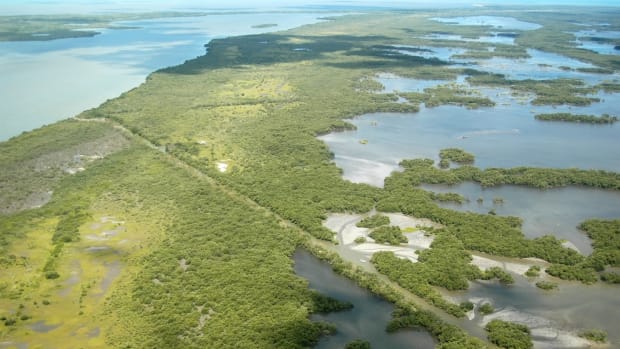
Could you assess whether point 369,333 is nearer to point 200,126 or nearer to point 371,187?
point 371,187

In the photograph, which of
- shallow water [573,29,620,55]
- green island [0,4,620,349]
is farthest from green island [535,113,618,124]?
shallow water [573,29,620,55]

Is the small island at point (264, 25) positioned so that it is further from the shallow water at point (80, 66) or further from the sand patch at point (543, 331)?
the sand patch at point (543, 331)

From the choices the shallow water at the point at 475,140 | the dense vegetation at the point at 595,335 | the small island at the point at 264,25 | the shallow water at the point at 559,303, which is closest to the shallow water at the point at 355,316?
the shallow water at the point at 559,303

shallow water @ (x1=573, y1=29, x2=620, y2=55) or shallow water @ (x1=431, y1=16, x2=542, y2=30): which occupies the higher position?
shallow water @ (x1=431, y1=16, x2=542, y2=30)

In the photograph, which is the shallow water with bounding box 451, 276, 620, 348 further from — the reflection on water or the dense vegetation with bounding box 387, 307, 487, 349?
the reflection on water

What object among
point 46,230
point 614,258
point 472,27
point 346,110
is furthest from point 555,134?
point 472,27

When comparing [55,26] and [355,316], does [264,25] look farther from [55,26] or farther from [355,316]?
[355,316]

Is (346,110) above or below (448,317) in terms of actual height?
above
